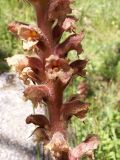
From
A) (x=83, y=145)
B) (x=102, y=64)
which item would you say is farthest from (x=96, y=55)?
(x=83, y=145)

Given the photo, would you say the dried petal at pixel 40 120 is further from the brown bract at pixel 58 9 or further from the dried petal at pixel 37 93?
the brown bract at pixel 58 9

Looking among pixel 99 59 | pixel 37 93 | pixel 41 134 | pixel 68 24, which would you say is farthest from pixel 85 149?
pixel 99 59

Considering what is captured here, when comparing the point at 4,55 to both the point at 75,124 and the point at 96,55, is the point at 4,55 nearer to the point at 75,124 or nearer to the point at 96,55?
the point at 96,55

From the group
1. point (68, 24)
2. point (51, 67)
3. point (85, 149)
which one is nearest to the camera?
point (51, 67)

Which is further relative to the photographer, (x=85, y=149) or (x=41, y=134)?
(x=85, y=149)

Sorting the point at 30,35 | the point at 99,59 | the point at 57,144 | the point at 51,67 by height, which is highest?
the point at 99,59

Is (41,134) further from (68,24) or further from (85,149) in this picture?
(68,24)

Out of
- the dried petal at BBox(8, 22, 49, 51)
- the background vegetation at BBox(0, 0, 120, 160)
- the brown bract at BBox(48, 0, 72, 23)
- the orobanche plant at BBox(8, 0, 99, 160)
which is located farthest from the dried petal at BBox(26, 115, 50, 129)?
the background vegetation at BBox(0, 0, 120, 160)
